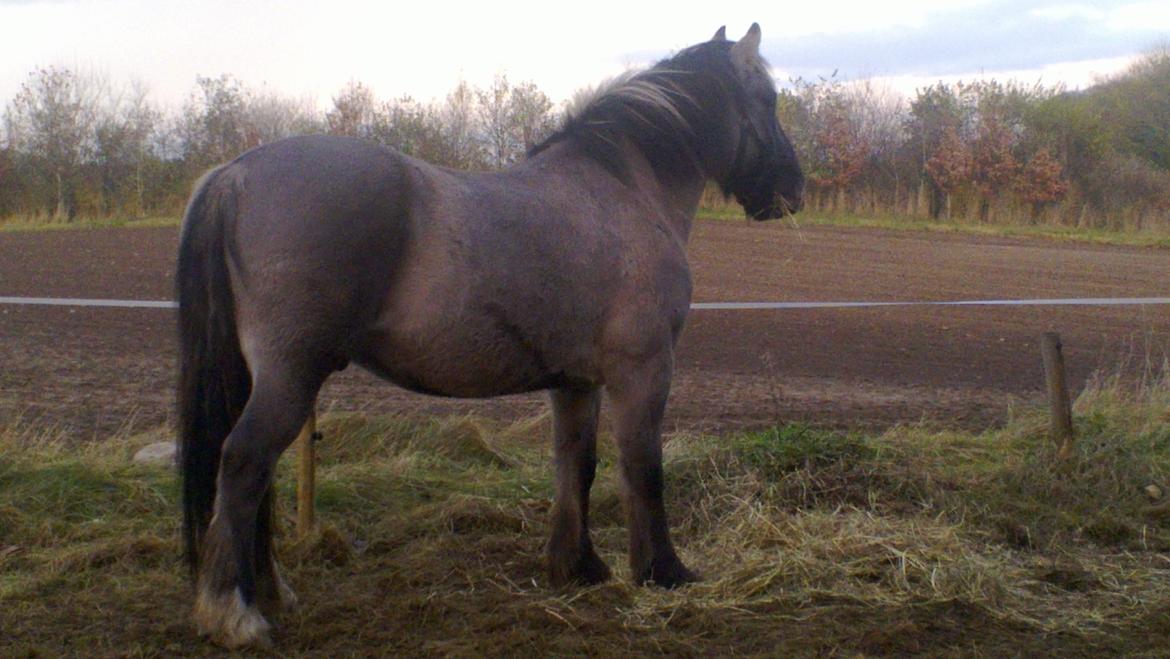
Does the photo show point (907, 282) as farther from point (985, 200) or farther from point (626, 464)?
point (985, 200)

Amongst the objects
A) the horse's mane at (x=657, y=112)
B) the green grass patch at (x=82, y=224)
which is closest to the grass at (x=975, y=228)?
the green grass patch at (x=82, y=224)

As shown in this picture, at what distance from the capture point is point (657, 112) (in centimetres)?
461

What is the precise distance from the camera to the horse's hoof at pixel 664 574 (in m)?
4.32

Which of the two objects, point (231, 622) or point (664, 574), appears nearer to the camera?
point (231, 622)

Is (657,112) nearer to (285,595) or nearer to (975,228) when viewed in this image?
(285,595)

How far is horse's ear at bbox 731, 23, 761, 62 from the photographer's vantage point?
4.88 meters

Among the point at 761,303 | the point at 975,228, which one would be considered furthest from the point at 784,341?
the point at 975,228

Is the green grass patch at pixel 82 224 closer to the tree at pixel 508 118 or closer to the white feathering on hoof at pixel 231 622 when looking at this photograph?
the tree at pixel 508 118

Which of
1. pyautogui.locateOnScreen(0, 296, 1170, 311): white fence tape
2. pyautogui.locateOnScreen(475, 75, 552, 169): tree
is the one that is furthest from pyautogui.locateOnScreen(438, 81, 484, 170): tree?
pyautogui.locateOnScreen(0, 296, 1170, 311): white fence tape

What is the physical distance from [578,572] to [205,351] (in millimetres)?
1736

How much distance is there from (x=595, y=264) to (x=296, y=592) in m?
1.76

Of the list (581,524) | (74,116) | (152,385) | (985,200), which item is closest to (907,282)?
(152,385)

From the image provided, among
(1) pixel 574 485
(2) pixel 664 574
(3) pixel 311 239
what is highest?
(3) pixel 311 239

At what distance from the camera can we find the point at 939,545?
186 inches
